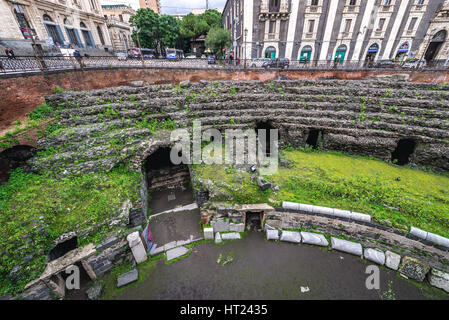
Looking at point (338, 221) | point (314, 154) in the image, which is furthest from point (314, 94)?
point (338, 221)

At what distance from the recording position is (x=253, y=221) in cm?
833

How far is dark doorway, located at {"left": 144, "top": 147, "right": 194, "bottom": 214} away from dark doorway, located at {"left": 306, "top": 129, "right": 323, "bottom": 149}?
8564mm

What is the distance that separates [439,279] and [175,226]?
9527mm

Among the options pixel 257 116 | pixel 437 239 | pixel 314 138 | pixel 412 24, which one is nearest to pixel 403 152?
pixel 314 138

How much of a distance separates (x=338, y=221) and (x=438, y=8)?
32851mm

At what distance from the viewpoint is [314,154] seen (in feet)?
39.0

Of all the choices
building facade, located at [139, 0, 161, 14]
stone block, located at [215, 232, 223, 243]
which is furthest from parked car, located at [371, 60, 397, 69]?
building facade, located at [139, 0, 161, 14]

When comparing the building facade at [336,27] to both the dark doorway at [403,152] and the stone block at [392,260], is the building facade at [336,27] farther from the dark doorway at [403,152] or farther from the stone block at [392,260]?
the stone block at [392,260]

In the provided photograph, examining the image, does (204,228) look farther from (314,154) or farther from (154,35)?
(154,35)

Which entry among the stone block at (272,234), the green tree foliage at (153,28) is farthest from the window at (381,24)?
the stone block at (272,234)

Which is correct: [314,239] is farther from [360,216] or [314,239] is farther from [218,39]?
[218,39]

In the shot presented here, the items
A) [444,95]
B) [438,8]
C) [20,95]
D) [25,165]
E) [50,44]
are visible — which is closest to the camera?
[25,165]

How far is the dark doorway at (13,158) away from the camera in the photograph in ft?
26.2

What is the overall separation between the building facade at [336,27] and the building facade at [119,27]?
62.7 feet
